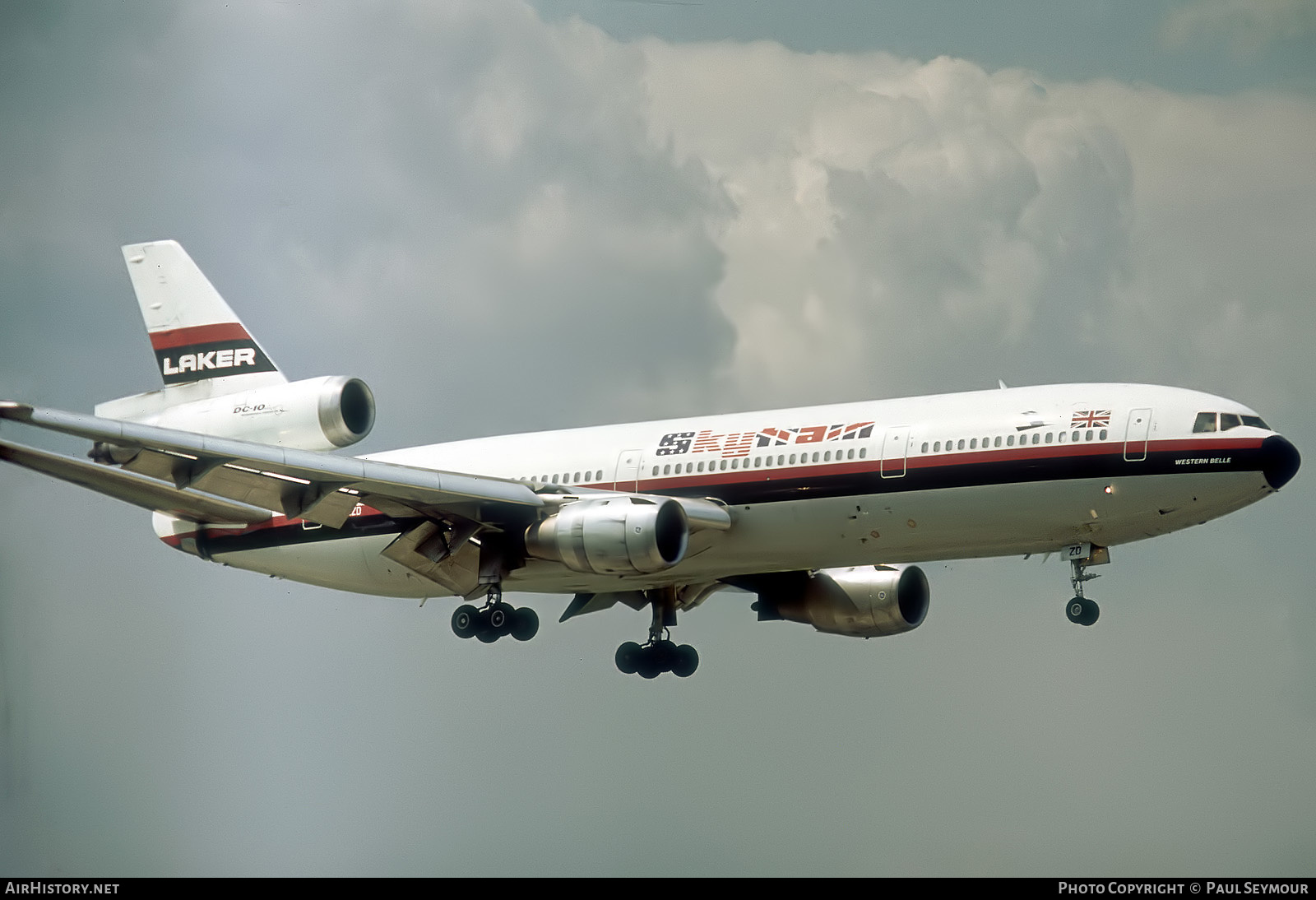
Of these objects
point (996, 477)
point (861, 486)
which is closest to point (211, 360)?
point (861, 486)

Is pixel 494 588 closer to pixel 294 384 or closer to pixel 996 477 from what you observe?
pixel 294 384

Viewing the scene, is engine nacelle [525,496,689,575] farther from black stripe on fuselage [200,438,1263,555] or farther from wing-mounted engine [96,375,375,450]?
wing-mounted engine [96,375,375,450]

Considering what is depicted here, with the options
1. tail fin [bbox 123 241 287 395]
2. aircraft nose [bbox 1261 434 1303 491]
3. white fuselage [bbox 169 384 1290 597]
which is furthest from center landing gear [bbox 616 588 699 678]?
aircraft nose [bbox 1261 434 1303 491]

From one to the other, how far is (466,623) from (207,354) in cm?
1066

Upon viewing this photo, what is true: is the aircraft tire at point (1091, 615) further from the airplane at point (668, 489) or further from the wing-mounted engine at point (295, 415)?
the wing-mounted engine at point (295, 415)

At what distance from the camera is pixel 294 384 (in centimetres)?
4191

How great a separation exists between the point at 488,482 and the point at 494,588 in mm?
3119

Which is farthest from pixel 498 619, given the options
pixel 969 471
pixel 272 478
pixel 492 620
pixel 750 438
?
pixel 969 471

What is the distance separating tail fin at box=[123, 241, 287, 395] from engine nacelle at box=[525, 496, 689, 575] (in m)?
10.7

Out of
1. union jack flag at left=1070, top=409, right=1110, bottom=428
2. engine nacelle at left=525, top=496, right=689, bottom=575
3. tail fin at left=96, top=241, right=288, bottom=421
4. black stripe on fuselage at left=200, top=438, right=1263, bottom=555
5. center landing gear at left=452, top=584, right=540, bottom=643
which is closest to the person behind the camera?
black stripe on fuselage at left=200, top=438, right=1263, bottom=555

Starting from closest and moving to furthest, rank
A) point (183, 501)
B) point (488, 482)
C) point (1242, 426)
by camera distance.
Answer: point (1242, 426) < point (488, 482) < point (183, 501)

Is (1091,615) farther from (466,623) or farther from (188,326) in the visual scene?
(188,326)

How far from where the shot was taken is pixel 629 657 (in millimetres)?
45500

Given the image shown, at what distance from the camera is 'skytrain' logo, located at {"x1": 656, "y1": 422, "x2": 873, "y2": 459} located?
1481 inches
